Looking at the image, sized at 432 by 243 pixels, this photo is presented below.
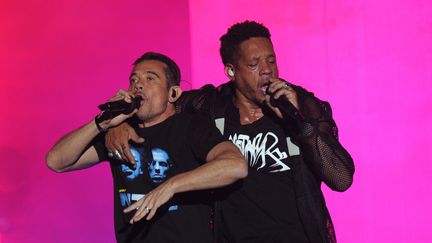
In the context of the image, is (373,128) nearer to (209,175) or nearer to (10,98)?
(209,175)

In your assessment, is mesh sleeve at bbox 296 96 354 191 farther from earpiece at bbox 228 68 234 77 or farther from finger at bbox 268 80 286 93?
earpiece at bbox 228 68 234 77

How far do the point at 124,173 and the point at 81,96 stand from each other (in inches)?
48.6

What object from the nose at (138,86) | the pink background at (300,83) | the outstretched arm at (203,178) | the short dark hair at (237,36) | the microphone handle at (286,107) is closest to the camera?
the outstretched arm at (203,178)

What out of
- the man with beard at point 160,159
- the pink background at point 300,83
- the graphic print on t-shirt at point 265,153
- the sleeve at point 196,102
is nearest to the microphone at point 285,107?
the graphic print on t-shirt at point 265,153

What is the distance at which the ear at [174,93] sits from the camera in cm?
251

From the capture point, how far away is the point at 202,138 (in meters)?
2.32

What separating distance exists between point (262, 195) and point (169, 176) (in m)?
0.41

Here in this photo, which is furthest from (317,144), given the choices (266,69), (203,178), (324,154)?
(203,178)

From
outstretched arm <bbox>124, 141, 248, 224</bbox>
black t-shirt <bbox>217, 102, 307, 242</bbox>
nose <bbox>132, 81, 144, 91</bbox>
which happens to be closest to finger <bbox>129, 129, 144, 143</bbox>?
nose <bbox>132, 81, 144, 91</bbox>

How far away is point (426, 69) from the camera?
3275 mm

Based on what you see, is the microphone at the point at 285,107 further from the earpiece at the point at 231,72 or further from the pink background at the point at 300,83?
the pink background at the point at 300,83

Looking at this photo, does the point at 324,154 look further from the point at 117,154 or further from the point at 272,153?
the point at 117,154

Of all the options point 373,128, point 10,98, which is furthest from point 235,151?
point 10,98

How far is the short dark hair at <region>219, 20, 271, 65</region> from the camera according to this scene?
112 inches
